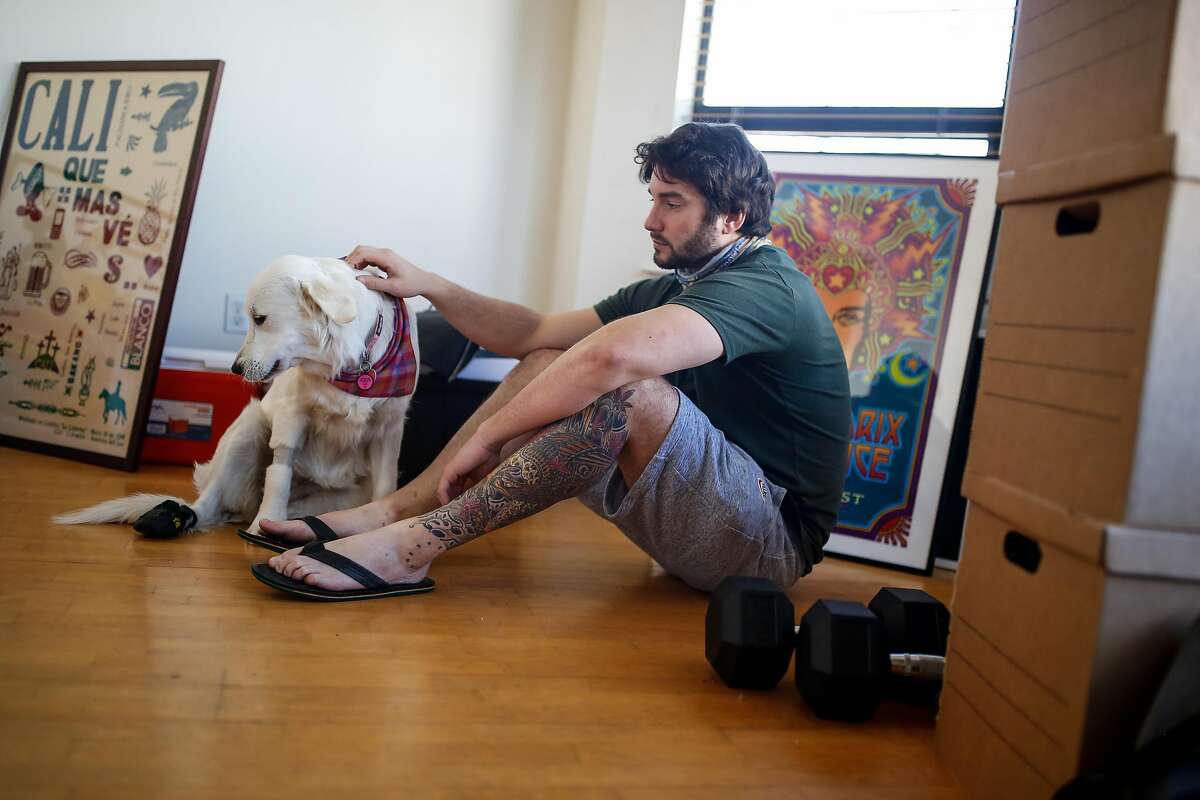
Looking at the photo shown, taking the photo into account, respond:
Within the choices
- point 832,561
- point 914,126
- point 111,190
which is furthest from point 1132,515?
point 111,190

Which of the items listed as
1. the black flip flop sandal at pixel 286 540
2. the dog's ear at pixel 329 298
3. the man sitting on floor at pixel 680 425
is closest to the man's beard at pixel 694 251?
the man sitting on floor at pixel 680 425

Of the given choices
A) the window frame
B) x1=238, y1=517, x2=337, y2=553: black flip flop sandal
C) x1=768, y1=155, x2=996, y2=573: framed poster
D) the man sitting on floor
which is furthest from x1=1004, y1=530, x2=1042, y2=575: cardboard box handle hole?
the window frame

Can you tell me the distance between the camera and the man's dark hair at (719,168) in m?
1.88

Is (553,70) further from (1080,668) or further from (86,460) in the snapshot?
(1080,668)

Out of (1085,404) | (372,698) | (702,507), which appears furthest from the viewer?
(702,507)

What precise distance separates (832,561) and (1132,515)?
1716mm

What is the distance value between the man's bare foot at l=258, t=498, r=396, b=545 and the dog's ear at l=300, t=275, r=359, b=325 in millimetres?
379

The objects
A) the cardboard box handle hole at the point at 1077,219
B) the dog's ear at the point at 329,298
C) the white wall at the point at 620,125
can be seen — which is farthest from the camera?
the white wall at the point at 620,125

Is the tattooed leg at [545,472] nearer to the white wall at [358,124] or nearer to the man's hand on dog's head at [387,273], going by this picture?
the man's hand on dog's head at [387,273]

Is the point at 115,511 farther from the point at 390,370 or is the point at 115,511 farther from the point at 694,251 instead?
the point at 694,251

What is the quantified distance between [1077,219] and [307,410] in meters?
1.49

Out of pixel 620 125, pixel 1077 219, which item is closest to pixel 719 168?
pixel 1077 219

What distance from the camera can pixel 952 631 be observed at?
4.10 ft

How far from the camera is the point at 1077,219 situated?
42.5 inches
